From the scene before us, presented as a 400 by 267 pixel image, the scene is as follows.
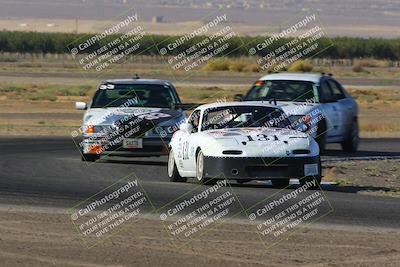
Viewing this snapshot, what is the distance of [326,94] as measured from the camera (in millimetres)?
25797

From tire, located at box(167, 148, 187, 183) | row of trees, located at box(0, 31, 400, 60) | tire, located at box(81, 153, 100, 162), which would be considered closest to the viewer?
tire, located at box(167, 148, 187, 183)

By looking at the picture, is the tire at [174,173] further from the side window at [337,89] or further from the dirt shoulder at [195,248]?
the side window at [337,89]

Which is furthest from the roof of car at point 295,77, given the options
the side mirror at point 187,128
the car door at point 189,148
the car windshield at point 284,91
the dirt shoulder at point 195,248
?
the dirt shoulder at point 195,248

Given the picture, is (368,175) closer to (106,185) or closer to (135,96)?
(135,96)

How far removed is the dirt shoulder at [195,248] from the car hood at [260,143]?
3687 mm

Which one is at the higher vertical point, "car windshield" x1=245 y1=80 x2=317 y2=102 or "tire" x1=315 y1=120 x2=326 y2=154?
"car windshield" x1=245 y1=80 x2=317 y2=102

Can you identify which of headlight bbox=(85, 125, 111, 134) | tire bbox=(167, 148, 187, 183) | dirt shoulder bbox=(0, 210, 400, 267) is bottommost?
headlight bbox=(85, 125, 111, 134)

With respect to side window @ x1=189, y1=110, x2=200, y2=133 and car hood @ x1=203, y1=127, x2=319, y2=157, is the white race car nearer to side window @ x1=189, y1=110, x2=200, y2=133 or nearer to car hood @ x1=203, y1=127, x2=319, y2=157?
car hood @ x1=203, y1=127, x2=319, y2=157

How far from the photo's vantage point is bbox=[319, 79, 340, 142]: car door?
2528cm

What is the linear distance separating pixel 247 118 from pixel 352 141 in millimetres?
8568

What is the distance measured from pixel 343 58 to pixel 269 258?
134767mm

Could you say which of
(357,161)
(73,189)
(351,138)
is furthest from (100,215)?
(351,138)

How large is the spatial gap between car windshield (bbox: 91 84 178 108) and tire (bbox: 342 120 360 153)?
4711mm

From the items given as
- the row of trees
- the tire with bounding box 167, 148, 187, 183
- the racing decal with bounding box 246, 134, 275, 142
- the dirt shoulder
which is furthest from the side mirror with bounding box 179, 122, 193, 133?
the row of trees
